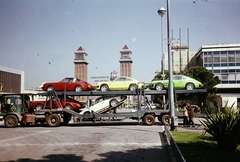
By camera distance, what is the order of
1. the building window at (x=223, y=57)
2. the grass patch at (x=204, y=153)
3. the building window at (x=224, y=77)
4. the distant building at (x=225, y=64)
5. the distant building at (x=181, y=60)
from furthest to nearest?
the distant building at (x=181, y=60) → the building window at (x=223, y=57) → the building window at (x=224, y=77) → the distant building at (x=225, y=64) → the grass patch at (x=204, y=153)

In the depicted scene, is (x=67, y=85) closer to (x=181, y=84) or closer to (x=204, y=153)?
(x=181, y=84)

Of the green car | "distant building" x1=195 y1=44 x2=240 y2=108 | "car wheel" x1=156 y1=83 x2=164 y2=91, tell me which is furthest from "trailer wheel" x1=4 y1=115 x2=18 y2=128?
"distant building" x1=195 y1=44 x2=240 y2=108

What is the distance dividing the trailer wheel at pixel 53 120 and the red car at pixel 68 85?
2082 millimetres

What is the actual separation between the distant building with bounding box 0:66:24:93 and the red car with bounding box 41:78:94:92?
158 feet

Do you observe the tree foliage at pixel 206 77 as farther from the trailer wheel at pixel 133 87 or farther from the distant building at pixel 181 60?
the distant building at pixel 181 60

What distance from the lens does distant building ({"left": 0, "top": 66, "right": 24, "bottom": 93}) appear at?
64.3 meters

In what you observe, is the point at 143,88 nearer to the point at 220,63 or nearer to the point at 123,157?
the point at 123,157

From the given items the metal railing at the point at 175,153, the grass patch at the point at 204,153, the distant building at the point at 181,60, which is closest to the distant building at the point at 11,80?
the distant building at the point at 181,60

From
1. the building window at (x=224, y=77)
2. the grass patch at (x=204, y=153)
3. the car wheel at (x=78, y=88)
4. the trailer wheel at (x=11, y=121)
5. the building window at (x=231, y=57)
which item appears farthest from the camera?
the building window at (x=224, y=77)

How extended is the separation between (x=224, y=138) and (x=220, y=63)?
55406 mm

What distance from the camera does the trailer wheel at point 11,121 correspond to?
18016 mm

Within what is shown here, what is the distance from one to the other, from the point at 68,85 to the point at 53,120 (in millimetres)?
2785

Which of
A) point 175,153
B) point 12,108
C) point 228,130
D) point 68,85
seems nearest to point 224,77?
point 68,85

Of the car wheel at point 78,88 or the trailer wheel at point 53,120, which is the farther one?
the car wheel at point 78,88
